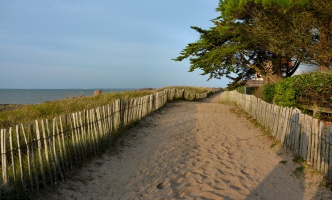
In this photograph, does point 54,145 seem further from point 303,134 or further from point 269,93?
point 269,93

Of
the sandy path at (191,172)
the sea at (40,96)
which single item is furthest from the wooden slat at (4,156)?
the sea at (40,96)

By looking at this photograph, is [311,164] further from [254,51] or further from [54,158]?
[254,51]

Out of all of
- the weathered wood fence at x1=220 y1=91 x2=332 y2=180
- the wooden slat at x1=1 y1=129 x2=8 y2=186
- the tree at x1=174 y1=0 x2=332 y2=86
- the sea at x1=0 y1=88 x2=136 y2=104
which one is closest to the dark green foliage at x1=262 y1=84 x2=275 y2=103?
the tree at x1=174 y1=0 x2=332 y2=86

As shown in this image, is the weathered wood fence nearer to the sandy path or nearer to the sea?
the sandy path

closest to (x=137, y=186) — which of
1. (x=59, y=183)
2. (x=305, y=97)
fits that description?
(x=59, y=183)

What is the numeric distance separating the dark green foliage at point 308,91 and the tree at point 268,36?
139 inches

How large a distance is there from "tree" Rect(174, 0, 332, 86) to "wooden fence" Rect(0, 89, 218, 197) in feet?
26.8

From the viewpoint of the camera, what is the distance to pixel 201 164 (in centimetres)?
625

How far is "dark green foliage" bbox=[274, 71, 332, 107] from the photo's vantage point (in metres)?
8.28

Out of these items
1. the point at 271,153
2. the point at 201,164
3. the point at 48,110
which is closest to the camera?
the point at 201,164

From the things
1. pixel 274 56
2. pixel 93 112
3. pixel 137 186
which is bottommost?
pixel 137 186

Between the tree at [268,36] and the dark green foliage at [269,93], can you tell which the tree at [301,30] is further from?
the dark green foliage at [269,93]

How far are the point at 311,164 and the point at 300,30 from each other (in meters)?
8.84

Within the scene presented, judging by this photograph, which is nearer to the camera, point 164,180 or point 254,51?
point 164,180
